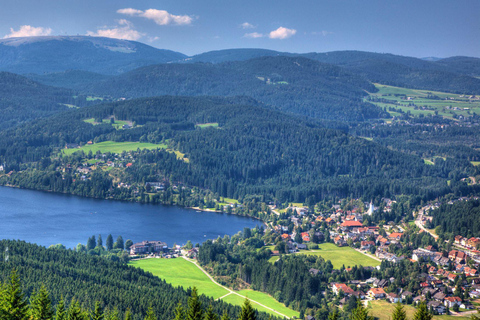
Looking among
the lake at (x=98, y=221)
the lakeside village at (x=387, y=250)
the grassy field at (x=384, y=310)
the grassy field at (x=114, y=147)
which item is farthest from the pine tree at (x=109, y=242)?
the grassy field at (x=114, y=147)

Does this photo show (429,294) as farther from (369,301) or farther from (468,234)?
(468,234)

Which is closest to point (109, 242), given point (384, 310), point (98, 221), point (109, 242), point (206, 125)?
point (109, 242)

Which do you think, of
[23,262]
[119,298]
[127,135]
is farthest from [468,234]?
[127,135]

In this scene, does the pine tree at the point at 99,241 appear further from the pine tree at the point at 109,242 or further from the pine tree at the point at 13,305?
the pine tree at the point at 13,305

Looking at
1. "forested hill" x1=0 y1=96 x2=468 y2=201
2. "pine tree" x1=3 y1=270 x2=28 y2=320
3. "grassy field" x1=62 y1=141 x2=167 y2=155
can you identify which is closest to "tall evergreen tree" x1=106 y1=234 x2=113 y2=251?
"forested hill" x1=0 y1=96 x2=468 y2=201

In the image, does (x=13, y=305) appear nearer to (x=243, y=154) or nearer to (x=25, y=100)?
(x=243, y=154)

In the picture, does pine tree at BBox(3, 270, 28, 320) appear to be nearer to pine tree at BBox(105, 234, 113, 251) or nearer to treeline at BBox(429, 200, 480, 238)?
pine tree at BBox(105, 234, 113, 251)
